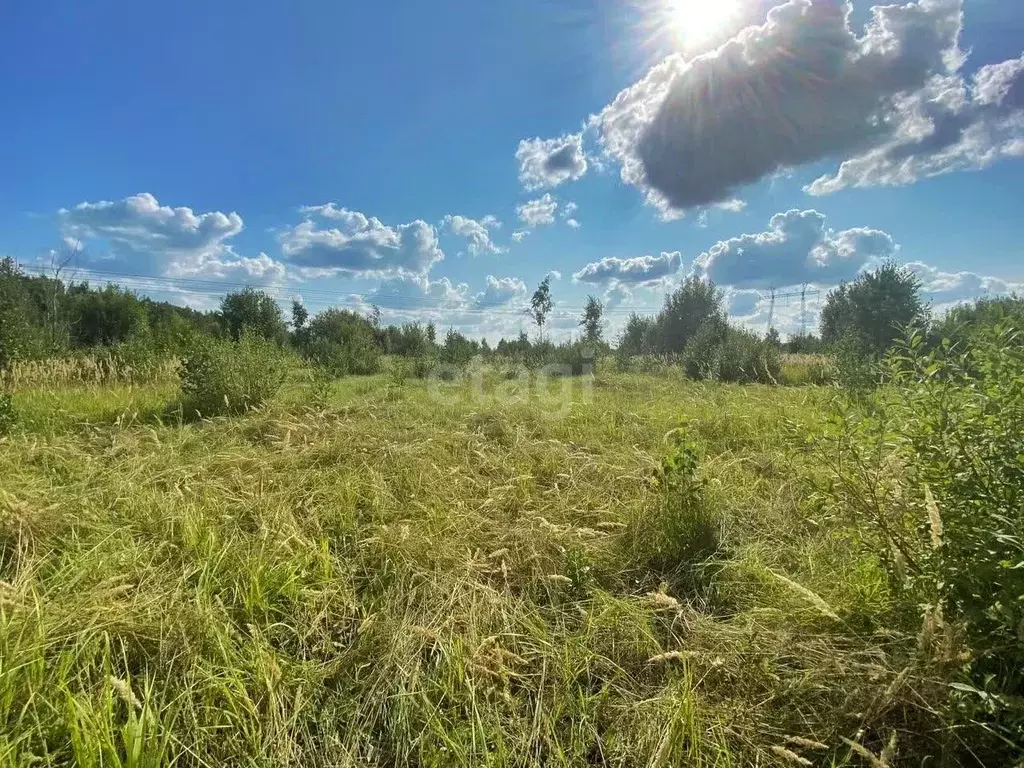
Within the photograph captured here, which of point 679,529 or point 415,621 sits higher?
point 679,529

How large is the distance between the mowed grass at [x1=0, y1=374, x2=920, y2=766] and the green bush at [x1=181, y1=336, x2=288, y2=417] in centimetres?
232

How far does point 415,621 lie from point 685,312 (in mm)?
37388

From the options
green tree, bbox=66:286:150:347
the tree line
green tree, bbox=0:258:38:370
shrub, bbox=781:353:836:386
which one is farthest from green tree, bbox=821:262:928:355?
green tree, bbox=66:286:150:347

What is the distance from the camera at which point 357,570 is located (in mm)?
2414

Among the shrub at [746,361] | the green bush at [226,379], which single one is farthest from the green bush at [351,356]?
the shrub at [746,361]

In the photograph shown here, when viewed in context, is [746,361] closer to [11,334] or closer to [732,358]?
[732,358]

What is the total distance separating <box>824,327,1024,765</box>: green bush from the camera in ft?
4.10

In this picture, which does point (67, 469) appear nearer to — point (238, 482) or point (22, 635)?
point (238, 482)

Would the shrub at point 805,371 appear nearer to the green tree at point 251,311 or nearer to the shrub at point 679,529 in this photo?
the shrub at point 679,529

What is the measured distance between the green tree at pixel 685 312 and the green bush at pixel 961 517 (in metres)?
34.8

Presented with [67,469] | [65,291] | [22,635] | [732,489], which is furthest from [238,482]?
[65,291]

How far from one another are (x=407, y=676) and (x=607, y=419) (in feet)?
14.9

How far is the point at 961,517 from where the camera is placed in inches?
57.6

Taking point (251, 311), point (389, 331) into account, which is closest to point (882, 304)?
point (389, 331)
